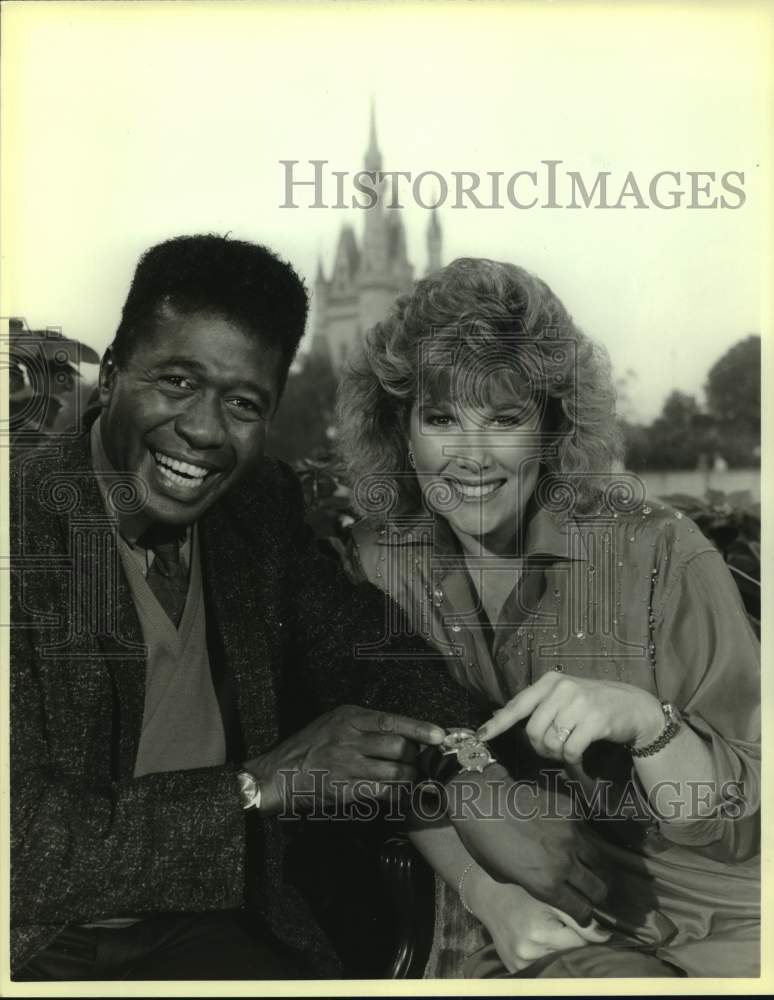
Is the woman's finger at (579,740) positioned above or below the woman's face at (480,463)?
below

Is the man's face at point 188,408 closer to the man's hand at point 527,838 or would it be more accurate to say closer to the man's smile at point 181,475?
the man's smile at point 181,475

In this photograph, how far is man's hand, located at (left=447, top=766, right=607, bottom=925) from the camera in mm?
2852

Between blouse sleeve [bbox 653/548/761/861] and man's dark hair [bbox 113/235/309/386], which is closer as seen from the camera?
man's dark hair [bbox 113/235/309/386]

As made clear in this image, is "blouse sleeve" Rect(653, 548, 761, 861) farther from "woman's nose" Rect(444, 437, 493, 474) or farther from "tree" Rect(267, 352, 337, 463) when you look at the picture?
"tree" Rect(267, 352, 337, 463)

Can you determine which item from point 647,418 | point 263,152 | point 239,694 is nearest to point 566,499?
point 647,418

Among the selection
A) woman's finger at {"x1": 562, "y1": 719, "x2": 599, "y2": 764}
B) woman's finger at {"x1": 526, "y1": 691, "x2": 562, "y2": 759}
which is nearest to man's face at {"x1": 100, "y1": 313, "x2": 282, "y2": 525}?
woman's finger at {"x1": 526, "y1": 691, "x2": 562, "y2": 759}

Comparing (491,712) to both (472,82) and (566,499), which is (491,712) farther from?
(472,82)

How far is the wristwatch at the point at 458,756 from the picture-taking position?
282 centimetres

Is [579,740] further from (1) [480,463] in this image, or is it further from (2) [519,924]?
(1) [480,463]

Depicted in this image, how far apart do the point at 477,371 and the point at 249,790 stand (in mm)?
1181

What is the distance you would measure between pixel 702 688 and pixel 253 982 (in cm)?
138

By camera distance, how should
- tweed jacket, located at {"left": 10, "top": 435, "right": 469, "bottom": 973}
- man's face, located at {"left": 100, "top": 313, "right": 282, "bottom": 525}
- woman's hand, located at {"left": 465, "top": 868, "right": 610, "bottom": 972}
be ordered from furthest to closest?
woman's hand, located at {"left": 465, "top": 868, "right": 610, "bottom": 972} → man's face, located at {"left": 100, "top": 313, "right": 282, "bottom": 525} → tweed jacket, located at {"left": 10, "top": 435, "right": 469, "bottom": 973}

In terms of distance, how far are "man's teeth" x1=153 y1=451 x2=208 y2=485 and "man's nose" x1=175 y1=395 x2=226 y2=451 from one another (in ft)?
0.20

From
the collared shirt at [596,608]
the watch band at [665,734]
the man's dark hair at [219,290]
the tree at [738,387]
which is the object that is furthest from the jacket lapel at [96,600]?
the tree at [738,387]
